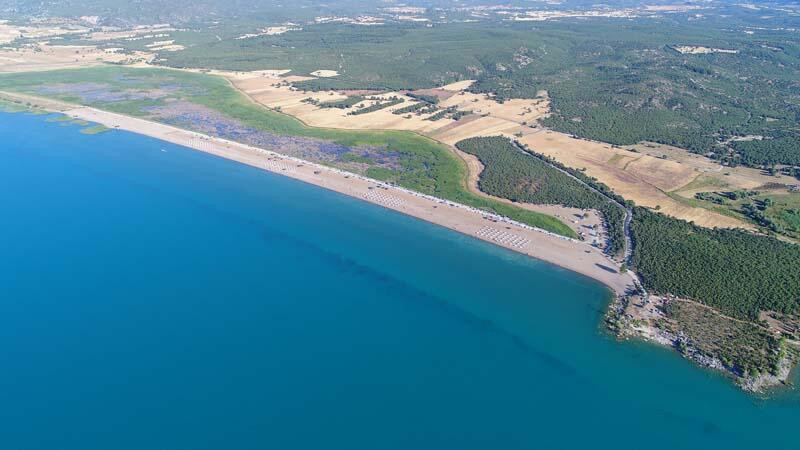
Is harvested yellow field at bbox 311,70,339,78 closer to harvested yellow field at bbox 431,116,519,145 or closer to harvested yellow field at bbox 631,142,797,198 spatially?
harvested yellow field at bbox 431,116,519,145

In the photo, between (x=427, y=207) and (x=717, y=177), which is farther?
(x=717, y=177)

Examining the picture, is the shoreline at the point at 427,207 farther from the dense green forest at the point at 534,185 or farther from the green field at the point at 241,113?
the dense green forest at the point at 534,185

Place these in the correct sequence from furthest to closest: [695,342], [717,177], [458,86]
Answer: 1. [458,86]
2. [717,177]
3. [695,342]

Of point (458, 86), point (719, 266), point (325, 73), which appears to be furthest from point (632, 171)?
point (325, 73)

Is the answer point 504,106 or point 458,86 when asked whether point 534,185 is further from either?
point 458,86

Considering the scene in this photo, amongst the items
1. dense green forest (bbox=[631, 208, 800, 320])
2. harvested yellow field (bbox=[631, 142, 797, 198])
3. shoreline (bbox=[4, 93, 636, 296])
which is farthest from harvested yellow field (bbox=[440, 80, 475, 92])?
dense green forest (bbox=[631, 208, 800, 320])

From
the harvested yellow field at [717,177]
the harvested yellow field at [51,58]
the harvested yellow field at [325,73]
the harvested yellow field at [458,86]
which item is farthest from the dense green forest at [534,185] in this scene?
the harvested yellow field at [51,58]
